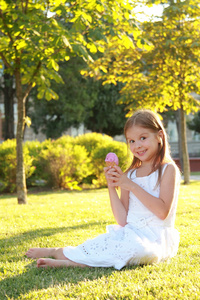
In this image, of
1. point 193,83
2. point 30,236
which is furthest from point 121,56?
point 30,236

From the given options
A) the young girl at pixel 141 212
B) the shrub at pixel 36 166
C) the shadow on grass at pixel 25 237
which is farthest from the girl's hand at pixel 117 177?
the shrub at pixel 36 166

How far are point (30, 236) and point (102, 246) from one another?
1.60 meters

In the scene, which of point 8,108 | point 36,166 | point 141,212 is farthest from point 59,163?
point 8,108

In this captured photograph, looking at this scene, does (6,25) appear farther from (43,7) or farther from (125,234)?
(125,234)

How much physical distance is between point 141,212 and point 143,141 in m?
0.54

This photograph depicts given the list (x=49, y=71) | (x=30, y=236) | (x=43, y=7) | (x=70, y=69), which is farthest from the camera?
(x=70, y=69)

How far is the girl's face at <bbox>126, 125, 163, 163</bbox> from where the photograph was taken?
3.04 metres

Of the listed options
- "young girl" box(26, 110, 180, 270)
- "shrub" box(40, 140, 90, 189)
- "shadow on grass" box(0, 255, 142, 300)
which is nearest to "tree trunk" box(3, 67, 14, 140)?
"shrub" box(40, 140, 90, 189)

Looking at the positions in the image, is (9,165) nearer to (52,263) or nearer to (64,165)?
(64,165)

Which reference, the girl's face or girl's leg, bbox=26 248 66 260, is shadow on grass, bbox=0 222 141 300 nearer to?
girl's leg, bbox=26 248 66 260

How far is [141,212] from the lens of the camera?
304 centimetres

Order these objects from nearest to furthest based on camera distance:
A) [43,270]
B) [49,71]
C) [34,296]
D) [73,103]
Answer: [34,296], [43,270], [49,71], [73,103]

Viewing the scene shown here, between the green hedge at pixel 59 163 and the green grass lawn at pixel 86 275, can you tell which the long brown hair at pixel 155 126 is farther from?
the green hedge at pixel 59 163

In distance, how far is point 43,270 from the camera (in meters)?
2.92
